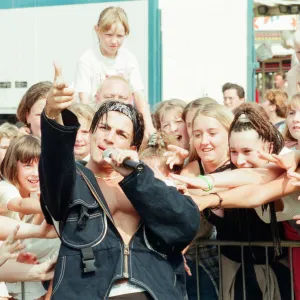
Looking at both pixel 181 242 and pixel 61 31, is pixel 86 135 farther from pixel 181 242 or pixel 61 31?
pixel 61 31

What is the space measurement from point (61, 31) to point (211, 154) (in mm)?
5273

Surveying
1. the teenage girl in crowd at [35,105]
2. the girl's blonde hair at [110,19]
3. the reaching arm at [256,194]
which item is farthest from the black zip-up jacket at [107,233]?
the girl's blonde hair at [110,19]

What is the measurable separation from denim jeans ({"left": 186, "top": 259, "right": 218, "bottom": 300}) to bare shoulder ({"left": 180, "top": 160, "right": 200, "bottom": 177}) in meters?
0.50

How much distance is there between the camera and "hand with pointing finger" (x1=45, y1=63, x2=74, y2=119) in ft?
11.3

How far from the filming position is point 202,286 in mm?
4969

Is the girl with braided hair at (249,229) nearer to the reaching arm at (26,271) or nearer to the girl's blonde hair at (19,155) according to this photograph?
the reaching arm at (26,271)

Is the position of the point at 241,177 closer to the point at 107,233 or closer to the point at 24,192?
the point at 107,233

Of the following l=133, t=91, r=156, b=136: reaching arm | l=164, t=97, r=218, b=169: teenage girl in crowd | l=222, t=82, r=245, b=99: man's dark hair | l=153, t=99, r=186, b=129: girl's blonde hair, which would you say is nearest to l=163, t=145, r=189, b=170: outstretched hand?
l=164, t=97, r=218, b=169: teenage girl in crowd

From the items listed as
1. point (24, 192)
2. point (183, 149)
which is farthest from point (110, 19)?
point (183, 149)

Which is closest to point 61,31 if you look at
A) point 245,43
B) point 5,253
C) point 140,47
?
point 140,47

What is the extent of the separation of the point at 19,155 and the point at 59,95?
5.61 feet

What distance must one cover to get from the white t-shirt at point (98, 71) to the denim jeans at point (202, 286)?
2.52 metres

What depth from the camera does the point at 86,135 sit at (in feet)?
18.5

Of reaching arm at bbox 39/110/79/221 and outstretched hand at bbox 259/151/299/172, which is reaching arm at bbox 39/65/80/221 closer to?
reaching arm at bbox 39/110/79/221
